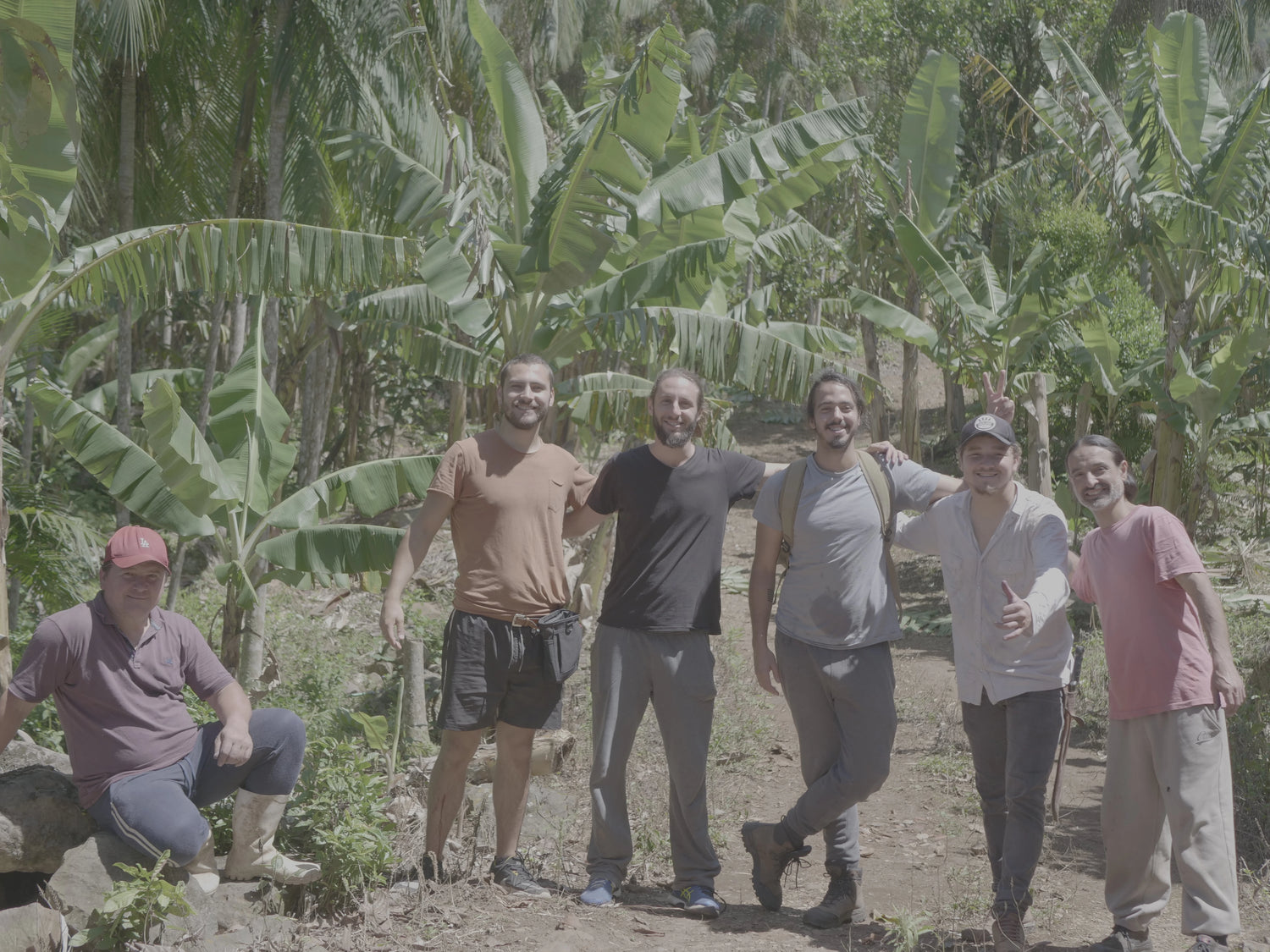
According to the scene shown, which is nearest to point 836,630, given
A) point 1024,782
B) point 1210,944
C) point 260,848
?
point 1024,782

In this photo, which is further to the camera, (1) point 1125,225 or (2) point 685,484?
(1) point 1125,225

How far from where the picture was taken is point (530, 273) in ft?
24.0

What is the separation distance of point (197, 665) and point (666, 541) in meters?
1.89

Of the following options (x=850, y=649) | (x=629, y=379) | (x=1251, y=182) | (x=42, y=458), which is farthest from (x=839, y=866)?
(x=42, y=458)

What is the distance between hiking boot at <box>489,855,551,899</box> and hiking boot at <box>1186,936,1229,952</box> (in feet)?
7.86

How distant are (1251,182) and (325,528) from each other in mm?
7158

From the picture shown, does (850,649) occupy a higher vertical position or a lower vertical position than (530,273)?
lower

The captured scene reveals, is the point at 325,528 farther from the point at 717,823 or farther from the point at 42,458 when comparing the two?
the point at 42,458

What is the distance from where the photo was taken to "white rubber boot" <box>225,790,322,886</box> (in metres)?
4.46

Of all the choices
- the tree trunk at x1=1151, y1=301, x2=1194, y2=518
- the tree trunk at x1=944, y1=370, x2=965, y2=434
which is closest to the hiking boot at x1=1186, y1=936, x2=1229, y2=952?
the tree trunk at x1=1151, y1=301, x2=1194, y2=518

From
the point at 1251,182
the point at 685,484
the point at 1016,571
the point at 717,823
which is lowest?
the point at 717,823

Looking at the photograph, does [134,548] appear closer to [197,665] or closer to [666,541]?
[197,665]

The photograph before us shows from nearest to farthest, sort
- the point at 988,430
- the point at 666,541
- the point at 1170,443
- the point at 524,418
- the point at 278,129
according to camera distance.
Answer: the point at 988,430
the point at 666,541
the point at 524,418
the point at 278,129
the point at 1170,443

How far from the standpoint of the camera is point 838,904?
4.50 metres
